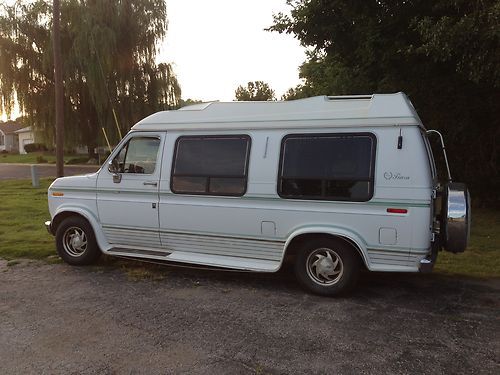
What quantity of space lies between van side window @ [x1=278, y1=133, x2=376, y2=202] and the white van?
0.01 metres

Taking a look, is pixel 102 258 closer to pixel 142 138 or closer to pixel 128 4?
pixel 142 138

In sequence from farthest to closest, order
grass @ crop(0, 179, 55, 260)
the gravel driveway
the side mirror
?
grass @ crop(0, 179, 55, 260) < the side mirror < the gravel driveway

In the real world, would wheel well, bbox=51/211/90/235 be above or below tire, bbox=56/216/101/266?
above

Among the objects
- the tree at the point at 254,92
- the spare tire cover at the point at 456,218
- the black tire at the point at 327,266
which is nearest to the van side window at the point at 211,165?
the black tire at the point at 327,266

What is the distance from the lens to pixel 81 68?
27.2 meters

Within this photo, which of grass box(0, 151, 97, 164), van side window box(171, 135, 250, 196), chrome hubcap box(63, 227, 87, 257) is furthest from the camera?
grass box(0, 151, 97, 164)

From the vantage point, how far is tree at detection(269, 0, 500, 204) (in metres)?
7.26

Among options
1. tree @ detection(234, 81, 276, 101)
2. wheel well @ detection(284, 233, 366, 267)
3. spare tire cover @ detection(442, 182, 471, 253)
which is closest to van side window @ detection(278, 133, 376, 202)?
wheel well @ detection(284, 233, 366, 267)

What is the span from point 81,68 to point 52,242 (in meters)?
21.6

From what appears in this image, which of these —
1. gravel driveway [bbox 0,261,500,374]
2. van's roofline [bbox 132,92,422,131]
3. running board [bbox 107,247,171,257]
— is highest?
van's roofline [bbox 132,92,422,131]

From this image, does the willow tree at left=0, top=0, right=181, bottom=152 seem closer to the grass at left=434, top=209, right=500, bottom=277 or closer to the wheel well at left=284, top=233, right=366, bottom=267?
the grass at left=434, top=209, right=500, bottom=277

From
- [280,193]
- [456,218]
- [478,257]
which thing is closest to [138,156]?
[280,193]

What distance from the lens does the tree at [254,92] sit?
7131 cm

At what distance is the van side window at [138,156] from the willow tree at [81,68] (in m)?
21.9
